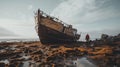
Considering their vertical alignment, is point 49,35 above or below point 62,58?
above

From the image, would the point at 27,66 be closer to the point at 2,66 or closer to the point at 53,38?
the point at 2,66

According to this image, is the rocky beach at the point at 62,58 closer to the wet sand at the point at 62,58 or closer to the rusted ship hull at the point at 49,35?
the wet sand at the point at 62,58

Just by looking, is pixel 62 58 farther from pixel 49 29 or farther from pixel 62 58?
pixel 49 29

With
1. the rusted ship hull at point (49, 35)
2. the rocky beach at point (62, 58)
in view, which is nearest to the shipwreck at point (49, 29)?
the rusted ship hull at point (49, 35)

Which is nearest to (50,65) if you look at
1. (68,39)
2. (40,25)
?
(40,25)

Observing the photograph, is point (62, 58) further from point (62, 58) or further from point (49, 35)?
point (49, 35)

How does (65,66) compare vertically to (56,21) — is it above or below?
below

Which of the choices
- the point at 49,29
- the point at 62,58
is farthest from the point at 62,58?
the point at 49,29

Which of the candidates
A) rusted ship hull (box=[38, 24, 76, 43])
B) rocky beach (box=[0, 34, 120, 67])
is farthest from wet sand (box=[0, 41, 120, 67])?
rusted ship hull (box=[38, 24, 76, 43])

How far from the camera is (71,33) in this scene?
32.3 meters

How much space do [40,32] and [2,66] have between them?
625 inches

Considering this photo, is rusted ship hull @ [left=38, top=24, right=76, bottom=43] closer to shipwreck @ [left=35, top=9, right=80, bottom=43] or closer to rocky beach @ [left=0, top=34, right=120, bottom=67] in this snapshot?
shipwreck @ [left=35, top=9, right=80, bottom=43]

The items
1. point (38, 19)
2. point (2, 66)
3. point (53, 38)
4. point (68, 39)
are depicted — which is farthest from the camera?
point (68, 39)

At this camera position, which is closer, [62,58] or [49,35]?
[62,58]
